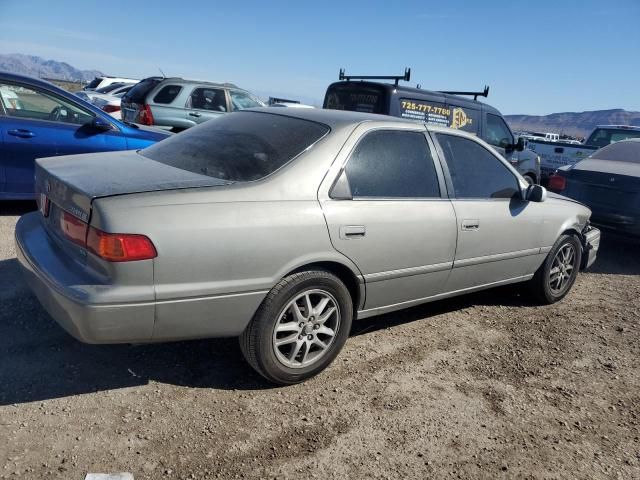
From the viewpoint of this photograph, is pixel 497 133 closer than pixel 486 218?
No

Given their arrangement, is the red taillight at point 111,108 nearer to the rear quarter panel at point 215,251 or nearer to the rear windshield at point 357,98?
the rear windshield at point 357,98

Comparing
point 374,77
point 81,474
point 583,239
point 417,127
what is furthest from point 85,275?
point 374,77

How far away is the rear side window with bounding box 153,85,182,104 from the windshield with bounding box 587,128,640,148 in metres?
8.87

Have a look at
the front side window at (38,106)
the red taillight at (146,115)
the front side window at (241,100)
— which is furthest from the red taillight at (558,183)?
the red taillight at (146,115)

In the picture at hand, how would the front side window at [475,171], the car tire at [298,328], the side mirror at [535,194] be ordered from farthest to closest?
the side mirror at [535,194] → the front side window at [475,171] → the car tire at [298,328]

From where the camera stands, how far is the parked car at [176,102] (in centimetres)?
1035

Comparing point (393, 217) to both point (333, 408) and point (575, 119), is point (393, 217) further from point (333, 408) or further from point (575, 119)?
point (575, 119)

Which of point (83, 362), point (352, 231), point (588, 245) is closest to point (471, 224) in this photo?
point (352, 231)

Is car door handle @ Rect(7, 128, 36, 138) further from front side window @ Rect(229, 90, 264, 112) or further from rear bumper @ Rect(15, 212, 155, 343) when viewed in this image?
front side window @ Rect(229, 90, 264, 112)

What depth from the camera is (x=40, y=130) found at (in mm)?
5793

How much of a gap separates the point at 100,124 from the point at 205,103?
498 cm

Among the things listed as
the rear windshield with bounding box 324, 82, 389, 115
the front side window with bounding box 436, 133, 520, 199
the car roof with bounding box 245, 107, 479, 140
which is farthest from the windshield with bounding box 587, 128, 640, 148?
the car roof with bounding box 245, 107, 479, 140

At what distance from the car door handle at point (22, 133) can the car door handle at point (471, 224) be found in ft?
15.1

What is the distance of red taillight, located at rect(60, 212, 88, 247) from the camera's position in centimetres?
267
